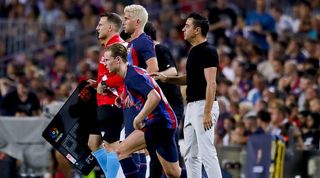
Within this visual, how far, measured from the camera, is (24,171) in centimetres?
2123

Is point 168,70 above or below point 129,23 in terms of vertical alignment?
below

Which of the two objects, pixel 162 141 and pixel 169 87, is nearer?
pixel 162 141

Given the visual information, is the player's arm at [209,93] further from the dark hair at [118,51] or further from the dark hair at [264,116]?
the dark hair at [264,116]

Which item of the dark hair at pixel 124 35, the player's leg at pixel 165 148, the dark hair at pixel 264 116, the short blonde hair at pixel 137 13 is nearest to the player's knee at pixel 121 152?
the player's leg at pixel 165 148

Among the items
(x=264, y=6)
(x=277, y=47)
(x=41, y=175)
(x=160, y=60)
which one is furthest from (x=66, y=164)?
(x=264, y=6)

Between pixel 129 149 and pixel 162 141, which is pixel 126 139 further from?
pixel 162 141

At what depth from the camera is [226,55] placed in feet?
83.1

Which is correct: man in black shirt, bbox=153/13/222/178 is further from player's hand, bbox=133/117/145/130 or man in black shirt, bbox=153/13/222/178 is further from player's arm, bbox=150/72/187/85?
player's hand, bbox=133/117/145/130

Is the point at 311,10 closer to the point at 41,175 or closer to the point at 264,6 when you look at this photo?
the point at 264,6

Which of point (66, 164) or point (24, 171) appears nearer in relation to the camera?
point (66, 164)

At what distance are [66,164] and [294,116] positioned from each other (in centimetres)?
381

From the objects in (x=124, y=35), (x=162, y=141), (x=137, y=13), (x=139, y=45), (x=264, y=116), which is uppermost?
(x=137, y=13)

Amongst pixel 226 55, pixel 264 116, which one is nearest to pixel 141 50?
pixel 264 116

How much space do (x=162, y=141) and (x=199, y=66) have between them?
1189 millimetres
